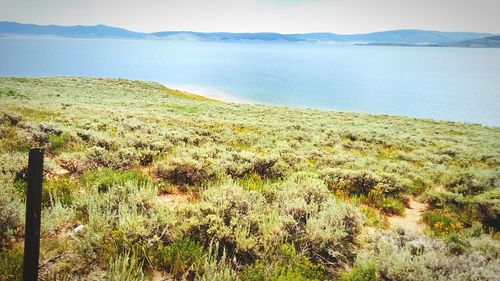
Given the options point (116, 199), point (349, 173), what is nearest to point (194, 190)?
point (116, 199)

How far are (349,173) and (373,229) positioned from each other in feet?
9.43

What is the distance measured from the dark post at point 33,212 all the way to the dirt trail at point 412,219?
572cm

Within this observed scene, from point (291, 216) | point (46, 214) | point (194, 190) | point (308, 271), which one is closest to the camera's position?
point (308, 271)

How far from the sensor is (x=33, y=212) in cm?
254

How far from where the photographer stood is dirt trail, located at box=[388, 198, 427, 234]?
6.18 m

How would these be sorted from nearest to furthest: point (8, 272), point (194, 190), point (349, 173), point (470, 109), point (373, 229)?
1. point (8, 272)
2. point (373, 229)
3. point (194, 190)
4. point (349, 173)
5. point (470, 109)

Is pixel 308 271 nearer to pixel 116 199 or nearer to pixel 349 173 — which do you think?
pixel 116 199

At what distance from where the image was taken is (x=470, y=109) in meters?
86.8

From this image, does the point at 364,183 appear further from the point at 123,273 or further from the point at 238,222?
the point at 123,273

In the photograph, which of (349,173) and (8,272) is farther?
(349,173)

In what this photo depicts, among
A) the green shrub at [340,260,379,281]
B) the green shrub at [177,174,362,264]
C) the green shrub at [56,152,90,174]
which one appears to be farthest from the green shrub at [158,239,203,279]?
the green shrub at [56,152,90,174]

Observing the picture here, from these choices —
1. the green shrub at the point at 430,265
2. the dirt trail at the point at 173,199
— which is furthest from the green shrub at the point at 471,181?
the dirt trail at the point at 173,199

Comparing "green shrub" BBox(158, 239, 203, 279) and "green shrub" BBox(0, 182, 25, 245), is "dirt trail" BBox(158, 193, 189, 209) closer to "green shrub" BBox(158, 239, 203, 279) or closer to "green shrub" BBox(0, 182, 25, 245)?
"green shrub" BBox(158, 239, 203, 279)

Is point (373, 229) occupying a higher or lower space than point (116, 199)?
lower
